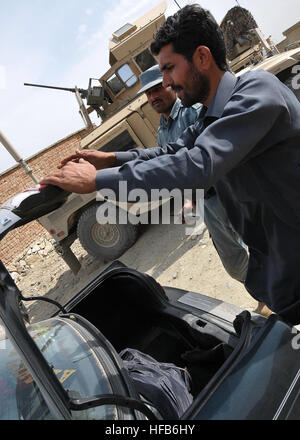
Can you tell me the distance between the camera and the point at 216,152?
1039 mm

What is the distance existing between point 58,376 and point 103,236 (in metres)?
4.09

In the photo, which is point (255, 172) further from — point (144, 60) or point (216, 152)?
point (144, 60)

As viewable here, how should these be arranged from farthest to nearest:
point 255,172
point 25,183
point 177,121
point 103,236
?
point 25,183
point 103,236
point 177,121
point 255,172

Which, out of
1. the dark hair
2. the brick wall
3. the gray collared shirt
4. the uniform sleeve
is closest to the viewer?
the uniform sleeve

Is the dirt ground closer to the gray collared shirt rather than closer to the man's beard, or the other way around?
the gray collared shirt

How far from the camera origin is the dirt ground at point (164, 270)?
3338 millimetres

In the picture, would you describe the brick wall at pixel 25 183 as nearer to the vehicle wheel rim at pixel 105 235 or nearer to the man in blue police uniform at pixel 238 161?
the vehicle wheel rim at pixel 105 235

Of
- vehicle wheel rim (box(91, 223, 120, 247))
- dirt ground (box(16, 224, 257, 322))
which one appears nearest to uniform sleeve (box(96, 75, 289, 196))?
dirt ground (box(16, 224, 257, 322))

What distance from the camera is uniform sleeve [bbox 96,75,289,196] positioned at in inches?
A: 41.0

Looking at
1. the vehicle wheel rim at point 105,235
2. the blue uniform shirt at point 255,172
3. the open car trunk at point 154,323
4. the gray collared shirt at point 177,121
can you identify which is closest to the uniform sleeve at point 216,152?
the blue uniform shirt at point 255,172

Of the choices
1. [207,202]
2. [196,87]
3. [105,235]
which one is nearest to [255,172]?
[196,87]

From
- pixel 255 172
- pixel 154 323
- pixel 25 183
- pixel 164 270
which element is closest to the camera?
pixel 255 172

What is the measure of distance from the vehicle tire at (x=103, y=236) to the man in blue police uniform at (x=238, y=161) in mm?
3814

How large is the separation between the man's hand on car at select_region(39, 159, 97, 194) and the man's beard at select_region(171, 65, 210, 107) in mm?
548
